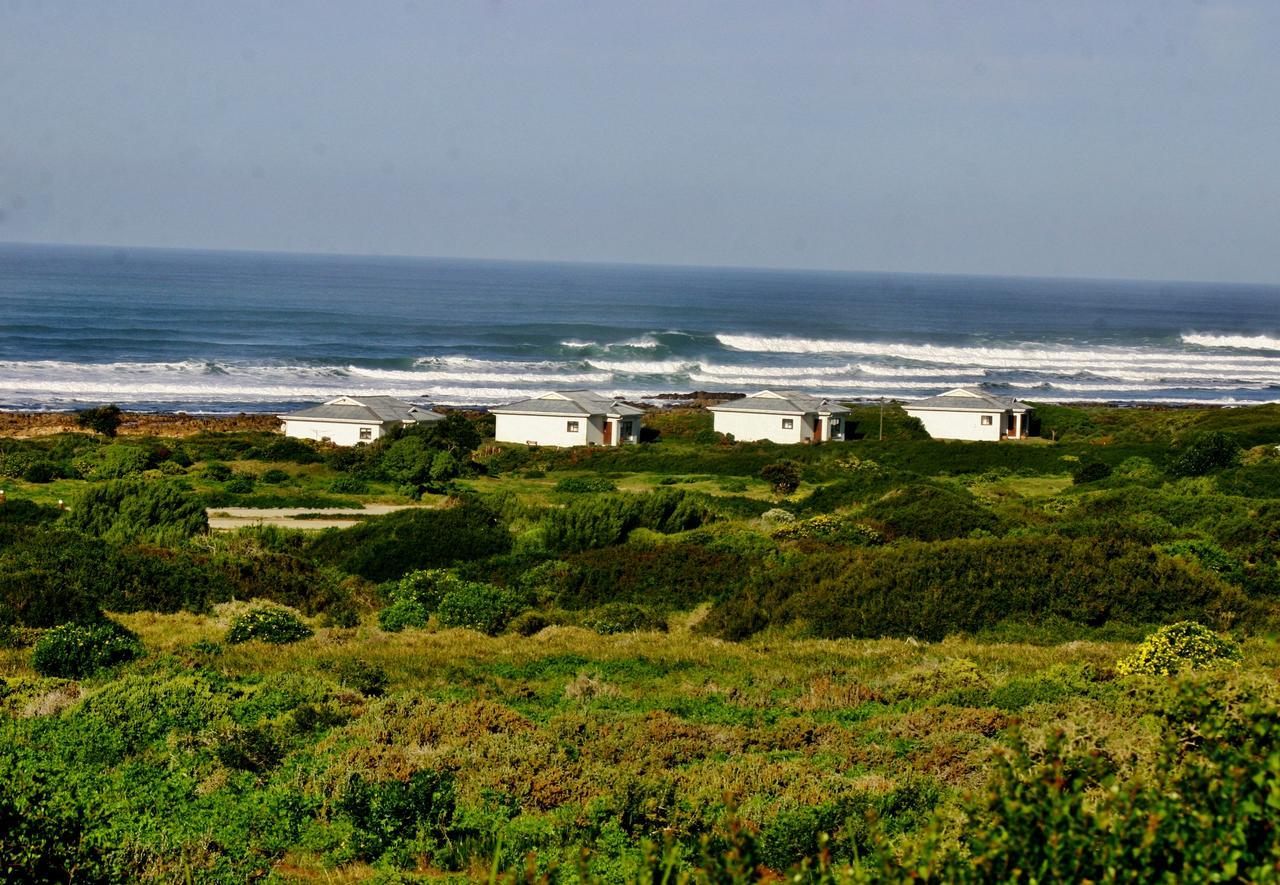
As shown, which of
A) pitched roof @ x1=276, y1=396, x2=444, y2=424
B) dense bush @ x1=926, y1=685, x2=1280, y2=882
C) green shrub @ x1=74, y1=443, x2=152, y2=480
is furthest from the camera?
pitched roof @ x1=276, y1=396, x2=444, y2=424

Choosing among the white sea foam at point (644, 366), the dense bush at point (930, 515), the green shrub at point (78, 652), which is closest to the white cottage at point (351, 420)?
the dense bush at point (930, 515)

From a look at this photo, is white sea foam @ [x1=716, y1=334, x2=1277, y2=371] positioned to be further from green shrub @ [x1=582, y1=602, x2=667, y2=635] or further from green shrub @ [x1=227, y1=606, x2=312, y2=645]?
green shrub @ [x1=227, y1=606, x2=312, y2=645]

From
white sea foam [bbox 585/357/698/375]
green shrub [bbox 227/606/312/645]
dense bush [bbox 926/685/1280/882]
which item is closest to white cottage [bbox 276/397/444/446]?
green shrub [bbox 227/606/312/645]

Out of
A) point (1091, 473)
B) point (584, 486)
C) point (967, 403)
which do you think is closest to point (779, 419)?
point (967, 403)

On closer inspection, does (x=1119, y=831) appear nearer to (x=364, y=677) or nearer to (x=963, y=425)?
(x=364, y=677)

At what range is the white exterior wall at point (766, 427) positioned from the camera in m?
55.6

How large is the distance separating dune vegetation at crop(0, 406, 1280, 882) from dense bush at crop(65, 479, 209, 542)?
0.28 ft

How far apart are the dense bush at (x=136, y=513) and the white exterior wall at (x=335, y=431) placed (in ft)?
76.1

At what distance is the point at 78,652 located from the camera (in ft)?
42.7

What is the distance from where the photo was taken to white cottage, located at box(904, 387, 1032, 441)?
57.7m

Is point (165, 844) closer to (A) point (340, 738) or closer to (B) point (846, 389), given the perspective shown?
(A) point (340, 738)

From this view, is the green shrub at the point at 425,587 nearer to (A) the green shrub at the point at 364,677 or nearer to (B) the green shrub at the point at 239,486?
(A) the green shrub at the point at 364,677

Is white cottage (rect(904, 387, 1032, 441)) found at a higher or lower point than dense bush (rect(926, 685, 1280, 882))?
lower

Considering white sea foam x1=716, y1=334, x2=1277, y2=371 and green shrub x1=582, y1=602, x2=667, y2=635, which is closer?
green shrub x1=582, y1=602, x2=667, y2=635
